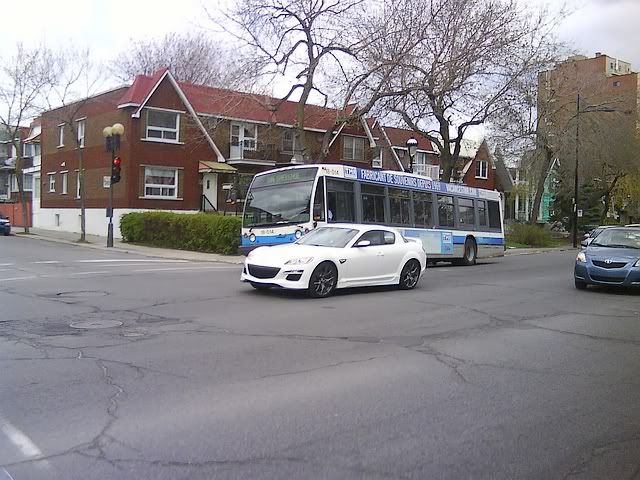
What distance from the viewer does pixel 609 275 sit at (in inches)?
553

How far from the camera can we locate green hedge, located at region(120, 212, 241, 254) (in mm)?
24953

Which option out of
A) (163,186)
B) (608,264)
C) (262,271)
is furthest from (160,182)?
(608,264)

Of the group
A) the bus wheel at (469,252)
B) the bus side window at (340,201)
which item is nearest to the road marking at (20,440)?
the bus side window at (340,201)

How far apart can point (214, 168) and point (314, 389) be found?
29982 millimetres

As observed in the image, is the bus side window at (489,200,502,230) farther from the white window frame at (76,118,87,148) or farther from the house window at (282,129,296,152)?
the white window frame at (76,118,87,148)

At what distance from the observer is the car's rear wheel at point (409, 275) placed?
46.4 ft

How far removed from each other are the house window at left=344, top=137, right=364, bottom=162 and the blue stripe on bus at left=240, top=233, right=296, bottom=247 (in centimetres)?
2646

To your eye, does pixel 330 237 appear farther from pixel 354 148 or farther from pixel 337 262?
pixel 354 148

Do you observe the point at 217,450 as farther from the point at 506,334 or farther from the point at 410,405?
the point at 506,334

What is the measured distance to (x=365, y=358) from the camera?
24.2 ft

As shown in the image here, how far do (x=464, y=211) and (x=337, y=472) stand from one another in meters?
20.4

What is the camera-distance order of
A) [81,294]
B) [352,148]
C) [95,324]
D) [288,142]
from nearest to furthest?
1. [95,324]
2. [81,294]
3. [288,142]
4. [352,148]

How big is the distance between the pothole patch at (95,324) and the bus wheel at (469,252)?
16.4 metres

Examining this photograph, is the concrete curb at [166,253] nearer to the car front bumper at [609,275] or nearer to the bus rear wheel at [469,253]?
the bus rear wheel at [469,253]
